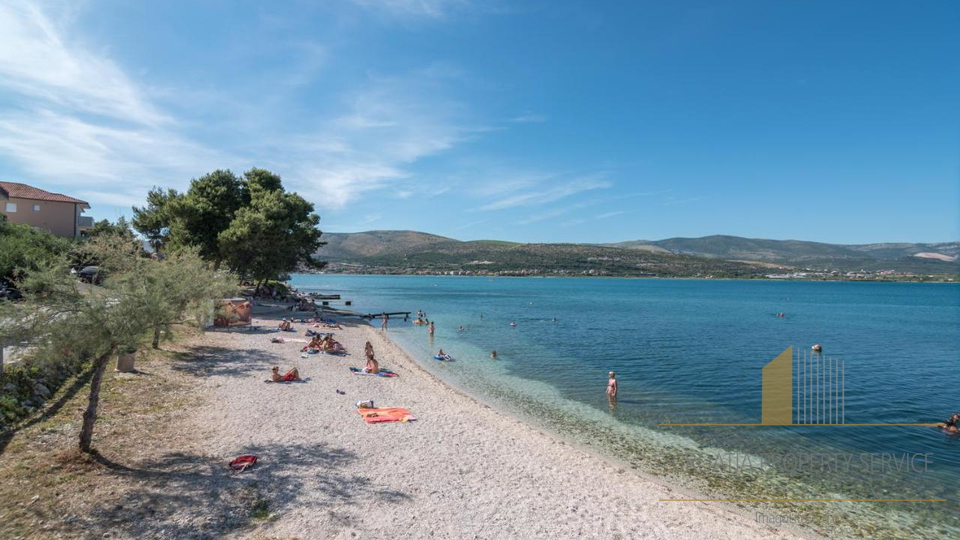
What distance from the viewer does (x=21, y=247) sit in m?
23.5

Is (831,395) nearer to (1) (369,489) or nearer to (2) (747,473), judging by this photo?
(2) (747,473)

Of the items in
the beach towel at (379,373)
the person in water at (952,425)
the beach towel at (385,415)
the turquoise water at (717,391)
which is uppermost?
the beach towel at (385,415)

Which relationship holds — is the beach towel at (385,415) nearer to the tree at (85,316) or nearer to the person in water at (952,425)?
the tree at (85,316)

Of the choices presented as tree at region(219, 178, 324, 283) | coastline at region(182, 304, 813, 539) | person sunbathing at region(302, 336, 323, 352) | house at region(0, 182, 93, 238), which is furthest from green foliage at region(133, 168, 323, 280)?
coastline at region(182, 304, 813, 539)

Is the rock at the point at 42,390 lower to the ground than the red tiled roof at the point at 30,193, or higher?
lower

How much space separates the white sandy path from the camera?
770 centimetres

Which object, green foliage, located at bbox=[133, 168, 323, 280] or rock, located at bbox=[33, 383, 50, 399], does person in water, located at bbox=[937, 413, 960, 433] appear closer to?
rock, located at bbox=[33, 383, 50, 399]

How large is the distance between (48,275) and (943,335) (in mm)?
59106

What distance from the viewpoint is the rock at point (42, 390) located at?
35.8 feet

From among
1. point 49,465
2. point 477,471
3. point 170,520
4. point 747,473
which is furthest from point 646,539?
point 49,465

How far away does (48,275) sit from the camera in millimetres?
7719

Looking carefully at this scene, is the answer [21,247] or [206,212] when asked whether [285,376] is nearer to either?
[21,247]

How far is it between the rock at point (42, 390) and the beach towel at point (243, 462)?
232 inches

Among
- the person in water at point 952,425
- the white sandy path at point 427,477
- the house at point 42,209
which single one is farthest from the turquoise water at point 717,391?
the house at point 42,209
